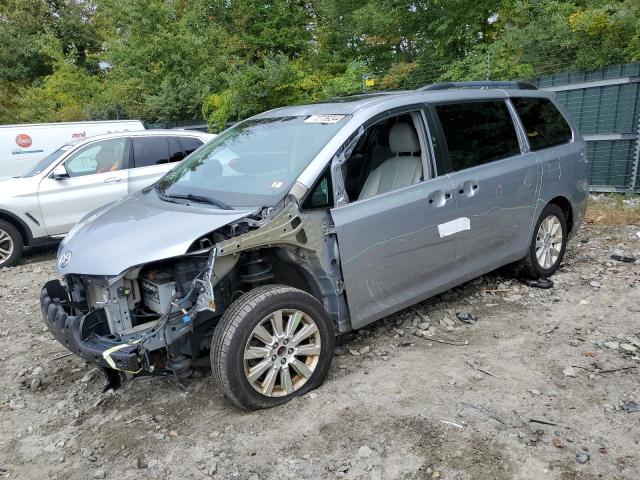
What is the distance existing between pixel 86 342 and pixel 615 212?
6.93 meters

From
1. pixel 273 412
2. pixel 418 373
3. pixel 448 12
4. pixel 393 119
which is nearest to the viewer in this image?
pixel 273 412

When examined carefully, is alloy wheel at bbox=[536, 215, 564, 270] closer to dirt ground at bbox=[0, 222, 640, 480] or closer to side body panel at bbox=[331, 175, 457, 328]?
dirt ground at bbox=[0, 222, 640, 480]

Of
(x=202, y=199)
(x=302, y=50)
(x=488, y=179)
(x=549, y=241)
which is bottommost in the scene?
(x=549, y=241)

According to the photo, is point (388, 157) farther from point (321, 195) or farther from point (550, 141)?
point (550, 141)

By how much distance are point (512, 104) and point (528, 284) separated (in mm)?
1698

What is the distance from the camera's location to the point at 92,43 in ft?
86.2

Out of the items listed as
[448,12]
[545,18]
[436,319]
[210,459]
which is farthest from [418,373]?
[448,12]

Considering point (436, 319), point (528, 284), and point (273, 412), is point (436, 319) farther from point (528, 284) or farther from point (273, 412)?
point (273, 412)

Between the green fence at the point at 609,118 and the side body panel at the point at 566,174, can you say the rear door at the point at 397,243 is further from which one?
the green fence at the point at 609,118

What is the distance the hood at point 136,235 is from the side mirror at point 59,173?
4.04 m

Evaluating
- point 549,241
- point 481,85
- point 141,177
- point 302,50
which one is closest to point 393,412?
point 549,241

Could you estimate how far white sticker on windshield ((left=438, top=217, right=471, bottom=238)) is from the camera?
3970 millimetres

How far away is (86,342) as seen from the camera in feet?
9.97

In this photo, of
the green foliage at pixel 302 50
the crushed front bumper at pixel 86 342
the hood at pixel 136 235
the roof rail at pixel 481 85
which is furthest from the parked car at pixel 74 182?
the green foliage at pixel 302 50
